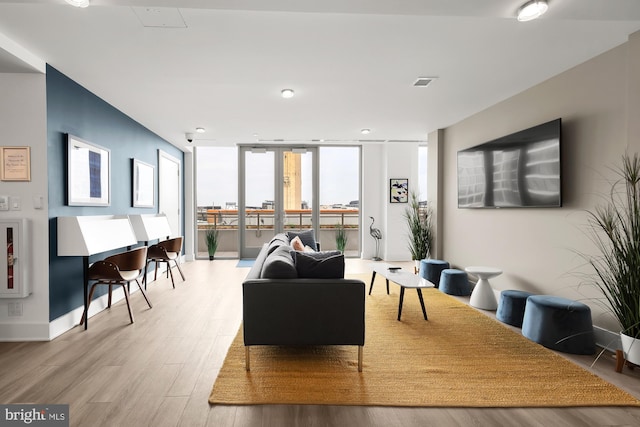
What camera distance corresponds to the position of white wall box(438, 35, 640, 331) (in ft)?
9.48

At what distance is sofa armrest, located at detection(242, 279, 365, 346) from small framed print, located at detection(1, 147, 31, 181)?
236 cm

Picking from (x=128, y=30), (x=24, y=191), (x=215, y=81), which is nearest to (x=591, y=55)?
(x=215, y=81)

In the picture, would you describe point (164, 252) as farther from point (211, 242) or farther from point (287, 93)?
point (287, 93)

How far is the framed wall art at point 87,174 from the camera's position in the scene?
11.4 ft

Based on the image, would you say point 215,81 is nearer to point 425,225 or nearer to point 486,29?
point 486,29

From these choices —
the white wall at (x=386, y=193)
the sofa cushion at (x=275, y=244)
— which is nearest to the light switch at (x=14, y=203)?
the sofa cushion at (x=275, y=244)

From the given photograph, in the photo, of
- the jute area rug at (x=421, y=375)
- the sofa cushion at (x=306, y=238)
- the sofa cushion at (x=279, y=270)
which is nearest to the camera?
the jute area rug at (x=421, y=375)

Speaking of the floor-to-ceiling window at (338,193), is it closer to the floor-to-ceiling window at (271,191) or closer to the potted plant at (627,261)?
the floor-to-ceiling window at (271,191)

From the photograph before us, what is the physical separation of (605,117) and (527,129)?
78 cm

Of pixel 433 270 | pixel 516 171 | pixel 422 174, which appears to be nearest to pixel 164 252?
pixel 433 270

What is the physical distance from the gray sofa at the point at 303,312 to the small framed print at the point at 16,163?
2.35 meters

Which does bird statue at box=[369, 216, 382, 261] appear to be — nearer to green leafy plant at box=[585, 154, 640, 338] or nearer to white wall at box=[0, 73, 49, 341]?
green leafy plant at box=[585, 154, 640, 338]

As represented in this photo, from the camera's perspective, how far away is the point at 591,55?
3025 millimetres

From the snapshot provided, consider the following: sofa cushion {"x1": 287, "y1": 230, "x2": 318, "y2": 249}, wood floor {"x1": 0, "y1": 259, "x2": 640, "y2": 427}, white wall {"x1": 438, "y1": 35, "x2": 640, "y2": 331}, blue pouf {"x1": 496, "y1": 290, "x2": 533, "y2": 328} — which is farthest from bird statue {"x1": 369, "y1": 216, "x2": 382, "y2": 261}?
wood floor {"x1": 0, "y1": 259, "x2": 640, "y2": 427}
